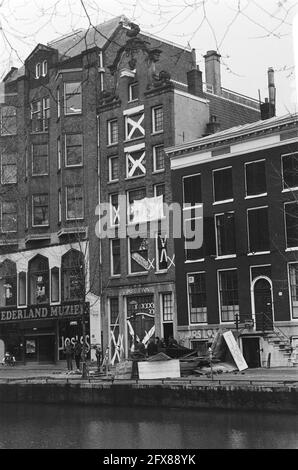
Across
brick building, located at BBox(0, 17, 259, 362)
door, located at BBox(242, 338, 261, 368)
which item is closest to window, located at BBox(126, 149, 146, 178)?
brick building, located at BBox(0, 17, 259, 362)

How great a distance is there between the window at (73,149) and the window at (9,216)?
507 cm

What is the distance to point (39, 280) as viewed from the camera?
139 ft

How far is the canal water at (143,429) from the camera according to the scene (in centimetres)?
1630

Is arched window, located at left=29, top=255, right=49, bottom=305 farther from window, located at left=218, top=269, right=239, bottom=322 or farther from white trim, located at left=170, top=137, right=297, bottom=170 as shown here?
window, located at left=218, top=269, right=239, bottom=322

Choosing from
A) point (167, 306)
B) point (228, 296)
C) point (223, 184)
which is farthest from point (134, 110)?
point (228, 296)

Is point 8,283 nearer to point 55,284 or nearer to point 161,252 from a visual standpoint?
point 55,284

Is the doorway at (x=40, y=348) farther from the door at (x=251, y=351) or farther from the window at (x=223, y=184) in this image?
the window at (x=223, y=184)

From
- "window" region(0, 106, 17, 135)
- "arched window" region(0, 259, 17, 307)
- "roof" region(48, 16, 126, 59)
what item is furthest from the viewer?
"arched window" region(0, 259, 17, 307)

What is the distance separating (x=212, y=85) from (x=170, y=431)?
28.1m

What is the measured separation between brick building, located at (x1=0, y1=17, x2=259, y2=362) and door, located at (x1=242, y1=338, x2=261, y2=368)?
519 centimetres

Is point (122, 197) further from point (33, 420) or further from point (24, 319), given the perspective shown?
point (33, 420)

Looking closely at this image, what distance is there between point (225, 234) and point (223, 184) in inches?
99.3

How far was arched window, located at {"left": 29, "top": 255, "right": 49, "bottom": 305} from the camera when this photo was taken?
41903 millimetres

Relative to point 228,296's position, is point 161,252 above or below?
above
